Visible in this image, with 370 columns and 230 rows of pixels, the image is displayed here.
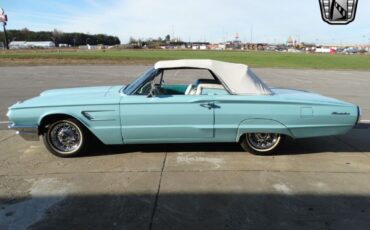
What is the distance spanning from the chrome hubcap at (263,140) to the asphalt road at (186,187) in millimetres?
156

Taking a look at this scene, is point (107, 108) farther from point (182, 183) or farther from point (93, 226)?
point (93, 226)

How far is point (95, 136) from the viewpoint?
17.5 feet

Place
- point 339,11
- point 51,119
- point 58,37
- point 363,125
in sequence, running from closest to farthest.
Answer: point 339,11 → point 51,119 → point 363,125 → point 58,37

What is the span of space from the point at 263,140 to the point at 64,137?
2.86 metres

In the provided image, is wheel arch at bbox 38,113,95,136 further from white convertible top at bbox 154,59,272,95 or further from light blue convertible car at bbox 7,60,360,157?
white convertible top at bbox 154,59,272,95

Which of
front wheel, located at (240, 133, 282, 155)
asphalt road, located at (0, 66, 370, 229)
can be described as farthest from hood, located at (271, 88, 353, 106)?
asphalt road, located at (0, 66, 370, 229)

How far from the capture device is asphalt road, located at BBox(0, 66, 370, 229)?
3.48 metres

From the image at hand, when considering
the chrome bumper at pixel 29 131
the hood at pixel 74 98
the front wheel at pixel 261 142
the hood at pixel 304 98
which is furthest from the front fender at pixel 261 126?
the chrome bumper at pixel 29 131

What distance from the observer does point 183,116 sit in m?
5.06

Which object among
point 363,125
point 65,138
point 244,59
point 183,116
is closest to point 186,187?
point 183,116

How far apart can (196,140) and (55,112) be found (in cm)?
198

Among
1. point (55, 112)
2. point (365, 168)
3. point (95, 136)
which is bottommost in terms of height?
point (365, 168)

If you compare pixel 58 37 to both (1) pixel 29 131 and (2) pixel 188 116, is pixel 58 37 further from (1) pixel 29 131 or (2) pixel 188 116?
(2) pixel 188 116

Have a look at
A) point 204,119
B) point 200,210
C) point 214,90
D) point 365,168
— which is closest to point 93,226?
point 200,210
